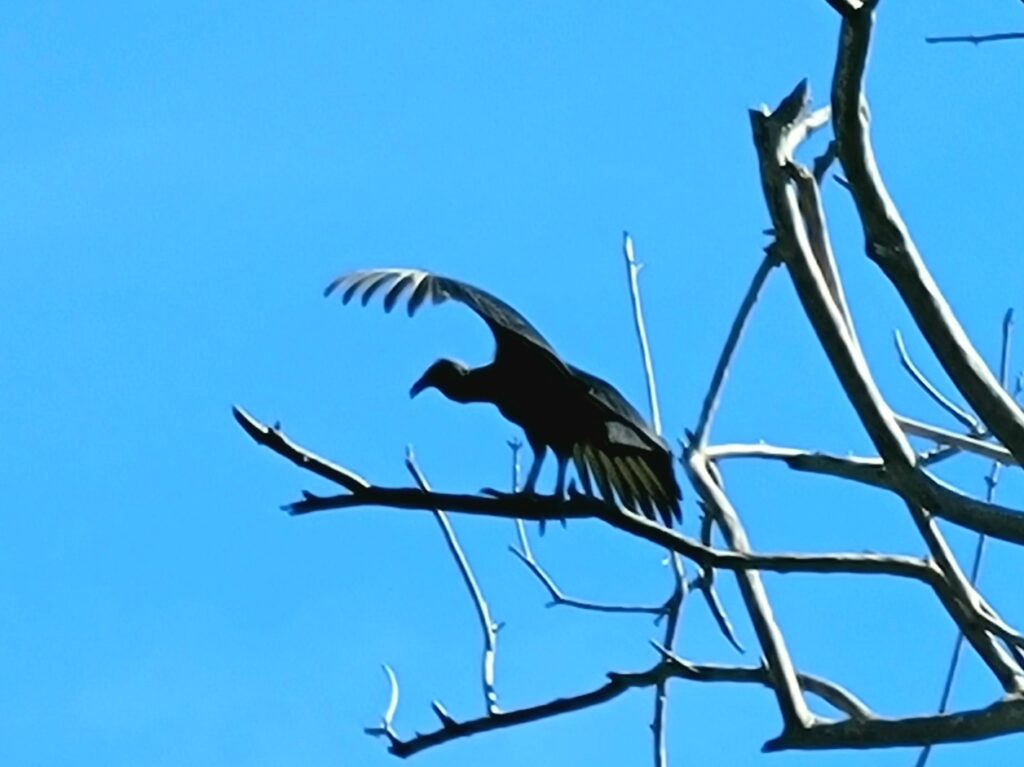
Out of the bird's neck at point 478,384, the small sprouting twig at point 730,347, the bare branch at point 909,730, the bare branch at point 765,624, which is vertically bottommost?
the bare branch at point 909,730

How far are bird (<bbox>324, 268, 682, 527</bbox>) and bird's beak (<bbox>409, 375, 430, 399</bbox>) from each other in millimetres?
34

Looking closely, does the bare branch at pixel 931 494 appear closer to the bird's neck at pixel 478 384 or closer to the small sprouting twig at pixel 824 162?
the small sprouting twig at pixel 824 162

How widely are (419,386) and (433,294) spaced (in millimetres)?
762

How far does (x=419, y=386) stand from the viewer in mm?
5145

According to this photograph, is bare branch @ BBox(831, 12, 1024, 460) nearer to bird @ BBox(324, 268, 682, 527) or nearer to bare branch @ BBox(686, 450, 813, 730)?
bare branch @ BBox(686, 450, 813, 730)

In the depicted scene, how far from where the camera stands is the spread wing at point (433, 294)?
4395 mm

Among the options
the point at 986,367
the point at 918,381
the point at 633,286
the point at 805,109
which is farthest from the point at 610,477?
the point at 986,367

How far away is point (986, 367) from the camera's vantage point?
3.39 meters

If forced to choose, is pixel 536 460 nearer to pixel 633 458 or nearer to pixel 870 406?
pixel 633 458

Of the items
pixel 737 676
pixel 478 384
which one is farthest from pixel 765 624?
pixel 478 384

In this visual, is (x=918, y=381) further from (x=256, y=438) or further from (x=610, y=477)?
(x=256, y=438)

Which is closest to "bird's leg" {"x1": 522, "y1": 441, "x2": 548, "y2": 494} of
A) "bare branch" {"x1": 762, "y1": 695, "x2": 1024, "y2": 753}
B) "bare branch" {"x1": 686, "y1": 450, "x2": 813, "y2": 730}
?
"bare branch" {"x1": 686, "y1": 450, "x2": 813, "y2": 730}

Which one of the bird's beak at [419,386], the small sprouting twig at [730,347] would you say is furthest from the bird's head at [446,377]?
the small sprouting twig at [730,347]

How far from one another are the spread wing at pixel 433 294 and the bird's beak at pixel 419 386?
0.49 metres
